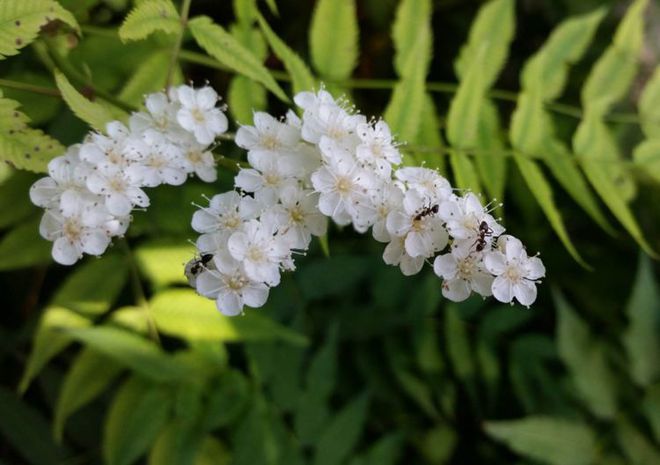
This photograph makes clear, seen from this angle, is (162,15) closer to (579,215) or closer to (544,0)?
(579,215)

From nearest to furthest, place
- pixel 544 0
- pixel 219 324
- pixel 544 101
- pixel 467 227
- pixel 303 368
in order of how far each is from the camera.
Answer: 1. pixel 467 227
2. pixel 219 324
3. pixel 544 101
4. pixel 303 368
5. pixel 544 0

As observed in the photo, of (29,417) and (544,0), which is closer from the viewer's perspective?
(29,417)

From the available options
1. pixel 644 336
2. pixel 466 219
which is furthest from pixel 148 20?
pixel 644 336

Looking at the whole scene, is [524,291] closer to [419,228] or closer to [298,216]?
[419,228]

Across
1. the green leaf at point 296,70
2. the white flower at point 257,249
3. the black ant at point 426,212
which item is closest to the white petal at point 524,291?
the black ant at point 426,212

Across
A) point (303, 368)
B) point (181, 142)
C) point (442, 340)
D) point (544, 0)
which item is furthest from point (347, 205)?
point (544, 0)

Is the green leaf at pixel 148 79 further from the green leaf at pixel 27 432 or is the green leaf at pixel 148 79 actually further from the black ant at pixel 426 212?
the green leaf at pixel 27 432

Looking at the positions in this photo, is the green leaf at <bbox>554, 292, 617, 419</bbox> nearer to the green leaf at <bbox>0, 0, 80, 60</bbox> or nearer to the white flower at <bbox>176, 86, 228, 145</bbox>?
the white flower at <bbox>176, 86, 228, 145</bbox>
